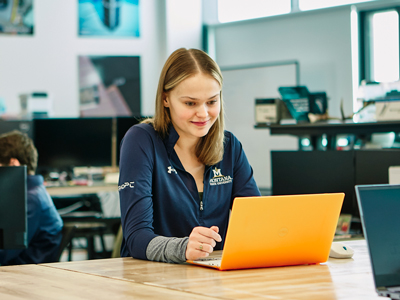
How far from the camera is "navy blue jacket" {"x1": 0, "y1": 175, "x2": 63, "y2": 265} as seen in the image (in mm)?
2438

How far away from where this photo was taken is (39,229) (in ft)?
8.11

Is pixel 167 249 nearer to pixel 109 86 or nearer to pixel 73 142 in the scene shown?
pixel 73 142

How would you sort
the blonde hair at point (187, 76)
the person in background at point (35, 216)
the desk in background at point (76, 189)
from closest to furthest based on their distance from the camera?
the blonde hair at point (187, 76) → the person in background at point (35, 216) → the desk in background at point (76, 189)

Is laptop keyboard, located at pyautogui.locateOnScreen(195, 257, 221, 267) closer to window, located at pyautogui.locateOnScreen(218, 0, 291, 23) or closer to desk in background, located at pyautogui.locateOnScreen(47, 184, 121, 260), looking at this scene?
desk in background, located at pyautogui.locateOnScreen(47, 184, 121, 260)

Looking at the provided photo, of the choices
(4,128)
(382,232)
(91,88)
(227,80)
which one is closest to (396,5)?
(227,80)

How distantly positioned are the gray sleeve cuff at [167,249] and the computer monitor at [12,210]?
404 millimetres

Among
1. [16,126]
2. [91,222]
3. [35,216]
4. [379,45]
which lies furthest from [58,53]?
[35,216]

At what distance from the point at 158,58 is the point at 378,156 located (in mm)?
4139

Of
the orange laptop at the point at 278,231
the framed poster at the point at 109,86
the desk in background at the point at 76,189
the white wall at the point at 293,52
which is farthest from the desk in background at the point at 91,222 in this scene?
the orange laptop at the point at 278,231

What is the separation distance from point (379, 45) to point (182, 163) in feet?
14.0

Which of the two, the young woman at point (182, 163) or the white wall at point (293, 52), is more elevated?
the white wall at point (293, 52)

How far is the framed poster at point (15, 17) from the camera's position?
18.3 feet

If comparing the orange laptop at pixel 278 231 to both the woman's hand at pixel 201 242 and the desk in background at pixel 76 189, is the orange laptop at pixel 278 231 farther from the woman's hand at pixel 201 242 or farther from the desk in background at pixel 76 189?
the desk in background at pixel 76 189

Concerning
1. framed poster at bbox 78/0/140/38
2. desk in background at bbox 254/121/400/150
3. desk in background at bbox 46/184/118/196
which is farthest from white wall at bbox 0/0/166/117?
desk in background at bbox 254/121/400/150
